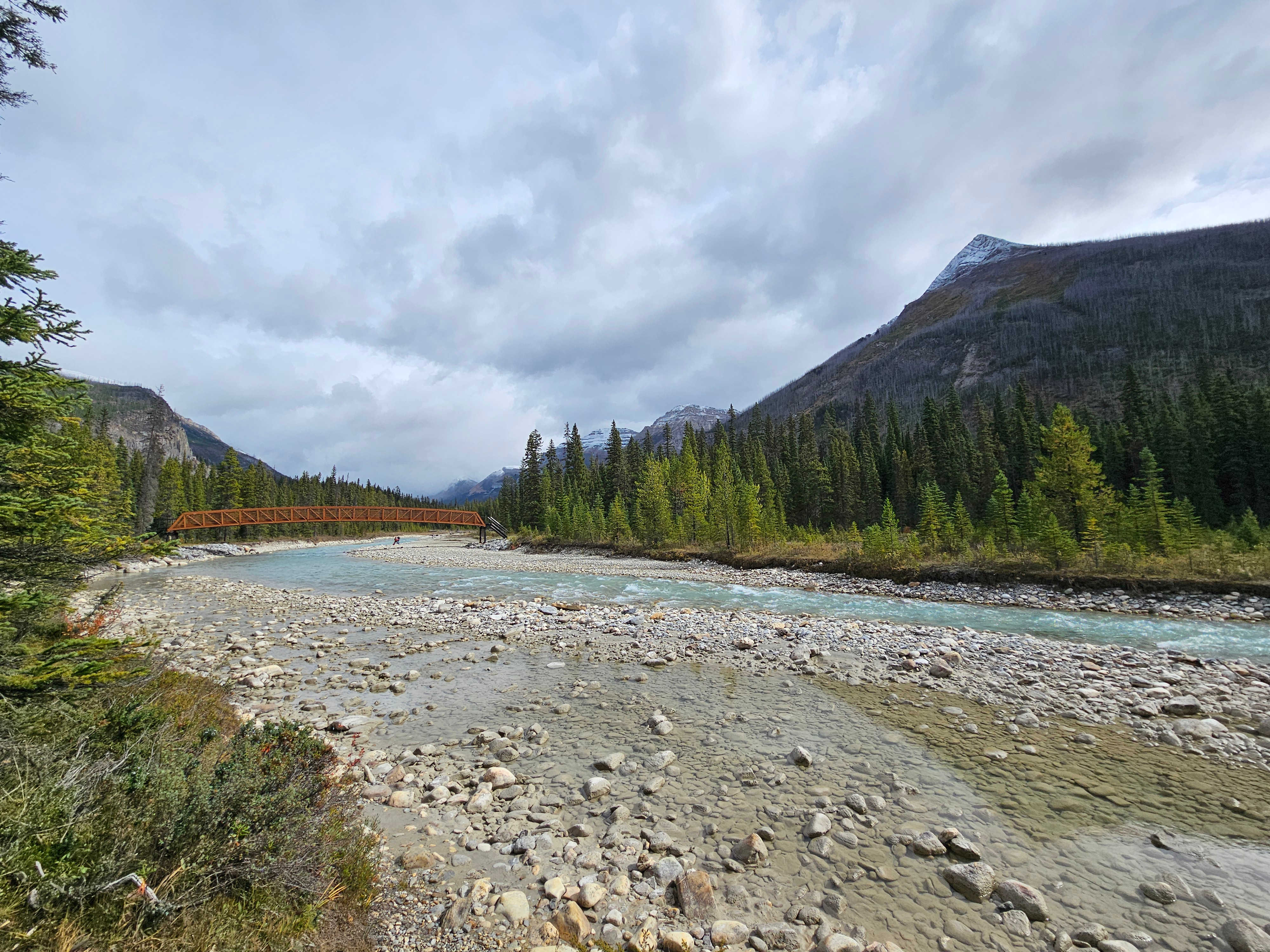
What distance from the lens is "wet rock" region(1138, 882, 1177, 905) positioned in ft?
15.7

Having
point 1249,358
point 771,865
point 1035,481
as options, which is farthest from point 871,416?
point 1249,358

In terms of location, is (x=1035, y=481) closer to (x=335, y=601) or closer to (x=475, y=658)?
(x=475, y=658)

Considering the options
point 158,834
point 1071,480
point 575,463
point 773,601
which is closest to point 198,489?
A: point 575,463

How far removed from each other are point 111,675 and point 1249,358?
7685 inches

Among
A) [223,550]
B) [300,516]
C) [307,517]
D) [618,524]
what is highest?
[300,516]

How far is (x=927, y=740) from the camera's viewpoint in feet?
26.9

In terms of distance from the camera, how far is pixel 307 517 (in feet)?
278

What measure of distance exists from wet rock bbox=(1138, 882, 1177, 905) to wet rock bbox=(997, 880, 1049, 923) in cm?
108

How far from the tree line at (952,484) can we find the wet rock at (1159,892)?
91.1 feet

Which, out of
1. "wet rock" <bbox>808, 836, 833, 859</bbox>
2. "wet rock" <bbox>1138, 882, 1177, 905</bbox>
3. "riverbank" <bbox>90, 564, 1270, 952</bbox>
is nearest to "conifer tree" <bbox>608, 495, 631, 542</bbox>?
"riverbank" <bbox>90, 564, 1270, 952</bbox>

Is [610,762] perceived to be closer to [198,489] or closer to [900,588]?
[900,588]

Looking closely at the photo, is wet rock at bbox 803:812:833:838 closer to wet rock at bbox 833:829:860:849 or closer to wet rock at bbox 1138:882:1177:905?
wet rock at bbox 833:829:860:849

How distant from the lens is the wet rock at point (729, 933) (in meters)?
4.22

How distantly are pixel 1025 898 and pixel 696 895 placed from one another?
3.15m
